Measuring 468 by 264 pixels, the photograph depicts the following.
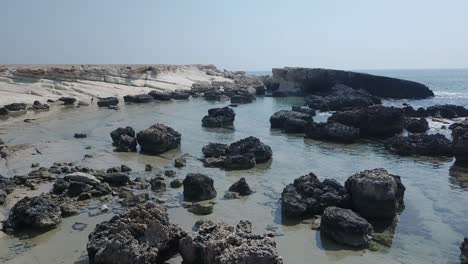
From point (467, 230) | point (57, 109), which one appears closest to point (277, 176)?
point (467, 230)

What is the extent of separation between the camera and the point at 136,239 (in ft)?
36.2

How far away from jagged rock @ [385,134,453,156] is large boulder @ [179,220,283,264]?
1777 cm

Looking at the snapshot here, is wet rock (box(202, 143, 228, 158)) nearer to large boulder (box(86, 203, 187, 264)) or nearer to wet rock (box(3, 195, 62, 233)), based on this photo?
→ wet rock (box(3, 195, 62, 233))

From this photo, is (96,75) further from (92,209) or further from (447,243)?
(447,243)

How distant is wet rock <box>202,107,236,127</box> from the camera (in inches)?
1404

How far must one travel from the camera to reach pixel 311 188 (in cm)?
1608

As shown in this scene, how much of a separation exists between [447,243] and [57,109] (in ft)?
137

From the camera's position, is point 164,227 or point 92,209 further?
point 92,209

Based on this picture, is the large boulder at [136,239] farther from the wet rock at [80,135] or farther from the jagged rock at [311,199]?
the wet rock at [80,135]

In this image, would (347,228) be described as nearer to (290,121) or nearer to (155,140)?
(155,140)

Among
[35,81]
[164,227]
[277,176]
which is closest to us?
[164,227]

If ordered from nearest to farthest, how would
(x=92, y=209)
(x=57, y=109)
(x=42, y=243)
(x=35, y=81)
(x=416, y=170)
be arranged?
(x=42, y=243), (x=92, y=209), (x=416, y=170), (x=57, y=109), (x=35, y=81)

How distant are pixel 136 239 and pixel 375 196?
7967mm

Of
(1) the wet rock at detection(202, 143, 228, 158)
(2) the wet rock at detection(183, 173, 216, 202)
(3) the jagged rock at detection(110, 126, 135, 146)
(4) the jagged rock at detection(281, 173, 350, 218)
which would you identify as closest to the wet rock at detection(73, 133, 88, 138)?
(3) the jagged rock at detection(110, 126, 135, 146)
